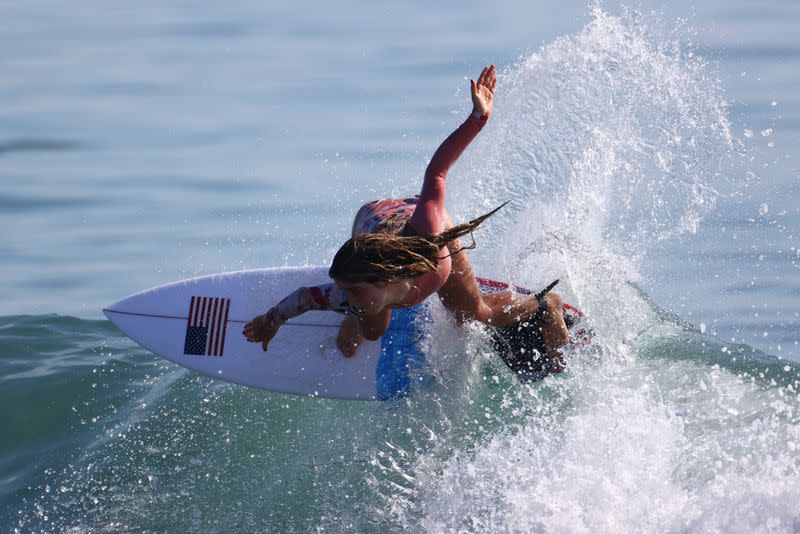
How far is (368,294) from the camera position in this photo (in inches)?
162

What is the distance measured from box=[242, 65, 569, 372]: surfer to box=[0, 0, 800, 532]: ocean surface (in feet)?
0.95

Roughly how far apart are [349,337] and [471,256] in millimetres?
1245

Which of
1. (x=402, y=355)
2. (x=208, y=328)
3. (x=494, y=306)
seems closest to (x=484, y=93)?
(x=494, y=306)

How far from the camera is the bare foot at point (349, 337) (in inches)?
209

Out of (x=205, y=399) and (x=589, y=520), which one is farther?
(x=205, y=399)

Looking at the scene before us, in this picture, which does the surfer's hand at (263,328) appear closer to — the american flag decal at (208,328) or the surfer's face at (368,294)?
the surfer's face at (368,294)

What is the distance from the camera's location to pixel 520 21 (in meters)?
12.2

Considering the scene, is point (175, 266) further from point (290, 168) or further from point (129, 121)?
point (129, 121)

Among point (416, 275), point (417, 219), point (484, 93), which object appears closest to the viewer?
point (416, 275)

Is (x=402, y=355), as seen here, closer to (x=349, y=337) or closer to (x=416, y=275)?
(x=349, y=337)

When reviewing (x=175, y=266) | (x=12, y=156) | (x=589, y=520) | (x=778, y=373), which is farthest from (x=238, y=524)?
(x=12, y=156)

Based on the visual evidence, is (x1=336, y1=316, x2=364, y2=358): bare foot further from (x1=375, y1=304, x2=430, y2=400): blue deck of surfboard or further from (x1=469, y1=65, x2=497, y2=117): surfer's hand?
(x1=469, y1=65, x2=497, y2=117): surfer's hand

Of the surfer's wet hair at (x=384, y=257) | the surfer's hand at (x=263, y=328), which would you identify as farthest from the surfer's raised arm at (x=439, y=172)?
the surfer's hand at (x=263, y=328)

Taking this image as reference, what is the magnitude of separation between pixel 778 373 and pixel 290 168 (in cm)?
503
